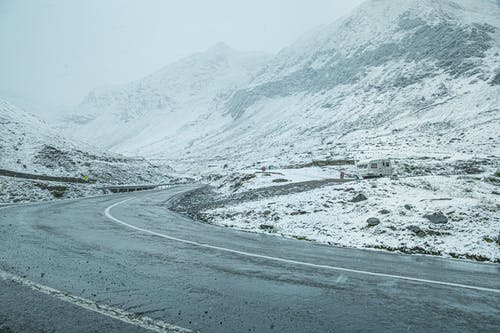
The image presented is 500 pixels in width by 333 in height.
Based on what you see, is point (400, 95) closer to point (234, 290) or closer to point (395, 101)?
point (395, 101)

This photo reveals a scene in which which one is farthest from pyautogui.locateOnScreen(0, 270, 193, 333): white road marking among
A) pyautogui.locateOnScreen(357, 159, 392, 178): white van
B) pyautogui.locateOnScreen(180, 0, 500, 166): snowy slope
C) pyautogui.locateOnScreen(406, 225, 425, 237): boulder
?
pyautogui.locateOnScreen(180, 0, 500, 166): snowy slope

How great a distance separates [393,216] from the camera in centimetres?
1316

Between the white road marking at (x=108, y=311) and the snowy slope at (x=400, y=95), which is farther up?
the snowy slope at (x=400, y=95)

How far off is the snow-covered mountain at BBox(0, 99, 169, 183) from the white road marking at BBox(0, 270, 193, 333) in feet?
121

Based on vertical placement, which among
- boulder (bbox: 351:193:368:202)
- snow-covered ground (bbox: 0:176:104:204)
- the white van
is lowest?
snow-covered ground (bbox: 0:176:104:204)

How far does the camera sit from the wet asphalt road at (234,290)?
3.94 m

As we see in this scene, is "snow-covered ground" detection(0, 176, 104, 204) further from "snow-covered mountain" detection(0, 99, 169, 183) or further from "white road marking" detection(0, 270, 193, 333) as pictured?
"white road marking" detection(0, 270, 193, 333)

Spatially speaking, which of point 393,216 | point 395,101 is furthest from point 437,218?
point 395,101

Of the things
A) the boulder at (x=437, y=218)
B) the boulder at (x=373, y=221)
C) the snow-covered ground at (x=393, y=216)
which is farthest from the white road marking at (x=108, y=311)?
the boulder at (x=437, y=218)

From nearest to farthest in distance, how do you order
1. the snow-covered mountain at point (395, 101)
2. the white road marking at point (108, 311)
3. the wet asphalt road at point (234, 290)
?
the white road marking at point (108, 311) < the wet asphalt road at point (234, 290) < the snow-covered mountain at point (395, 101)

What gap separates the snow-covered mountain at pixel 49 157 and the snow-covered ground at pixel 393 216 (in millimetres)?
29843

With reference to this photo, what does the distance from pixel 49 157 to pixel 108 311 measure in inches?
1758

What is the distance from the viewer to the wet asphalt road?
12.9 ft

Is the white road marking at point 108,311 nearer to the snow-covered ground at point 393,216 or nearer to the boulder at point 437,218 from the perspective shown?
the snow-covered ground at point 393,216
